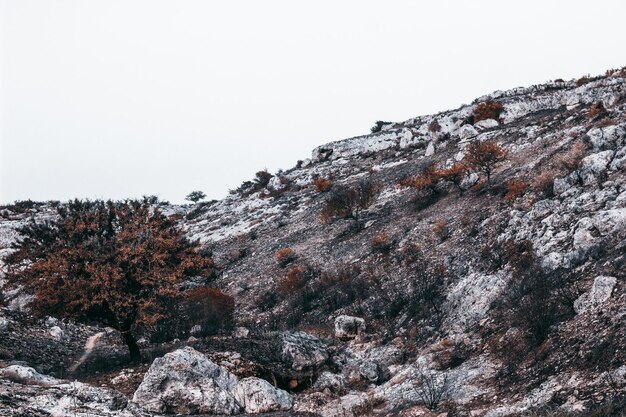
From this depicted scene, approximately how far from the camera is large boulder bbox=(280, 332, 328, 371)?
2255 centimetres

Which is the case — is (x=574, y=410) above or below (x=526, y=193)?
below

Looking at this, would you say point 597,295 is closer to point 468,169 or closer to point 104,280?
point 104,280

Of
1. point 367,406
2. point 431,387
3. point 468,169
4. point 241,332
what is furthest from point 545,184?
point 241,332

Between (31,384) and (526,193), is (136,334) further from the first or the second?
(526,193)

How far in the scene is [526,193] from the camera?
30.5m

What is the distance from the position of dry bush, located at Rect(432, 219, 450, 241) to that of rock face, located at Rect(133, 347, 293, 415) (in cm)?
1499

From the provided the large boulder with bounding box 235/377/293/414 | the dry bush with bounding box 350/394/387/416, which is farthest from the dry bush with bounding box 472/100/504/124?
the large boulder with bounding box 235/377/293/414

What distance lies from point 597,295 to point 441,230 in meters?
14.3

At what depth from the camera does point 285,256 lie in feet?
125

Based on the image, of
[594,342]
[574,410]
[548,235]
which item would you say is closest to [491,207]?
[548,235]

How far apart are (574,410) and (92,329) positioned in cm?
2948

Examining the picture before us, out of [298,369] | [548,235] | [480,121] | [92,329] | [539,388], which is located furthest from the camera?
[480,121]

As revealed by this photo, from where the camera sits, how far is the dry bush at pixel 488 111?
5531 cm

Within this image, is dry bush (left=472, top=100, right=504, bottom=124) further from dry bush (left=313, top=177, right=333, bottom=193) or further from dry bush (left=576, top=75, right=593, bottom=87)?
dry bush (left=313, top=177, right=333, bottom=193)
